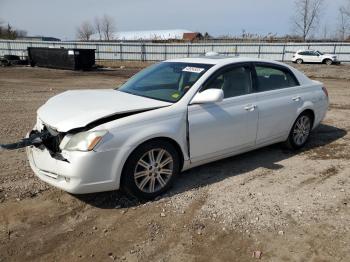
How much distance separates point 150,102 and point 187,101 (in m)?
0.44

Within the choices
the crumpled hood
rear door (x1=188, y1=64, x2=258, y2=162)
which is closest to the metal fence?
rear door (x1=188, y1=64, x2=258, y2=162)

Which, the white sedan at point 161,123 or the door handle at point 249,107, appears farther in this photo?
the door handle at point 249,107

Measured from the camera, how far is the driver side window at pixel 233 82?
4.62 metres

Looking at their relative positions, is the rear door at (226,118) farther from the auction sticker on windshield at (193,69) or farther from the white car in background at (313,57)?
the white car in background at (313,57)

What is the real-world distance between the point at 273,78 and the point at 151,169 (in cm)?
253

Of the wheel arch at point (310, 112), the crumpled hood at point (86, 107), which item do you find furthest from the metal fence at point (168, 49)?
the crumpled hood at point (86, 107)

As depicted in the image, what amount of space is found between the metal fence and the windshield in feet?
106

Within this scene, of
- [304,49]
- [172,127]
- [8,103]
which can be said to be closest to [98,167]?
[172,127]

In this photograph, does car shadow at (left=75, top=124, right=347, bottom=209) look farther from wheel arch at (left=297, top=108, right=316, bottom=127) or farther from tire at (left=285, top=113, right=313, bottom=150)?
wheel arch at (left=297, top=108, right=316, bottom=127)

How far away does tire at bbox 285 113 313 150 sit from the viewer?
5836 millimetres

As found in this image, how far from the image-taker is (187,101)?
4.28 m

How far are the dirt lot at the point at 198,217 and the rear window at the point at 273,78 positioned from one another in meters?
1.14

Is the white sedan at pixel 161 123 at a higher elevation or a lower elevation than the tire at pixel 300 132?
higher

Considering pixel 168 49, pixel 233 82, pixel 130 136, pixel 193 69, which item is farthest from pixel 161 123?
pixel 168 49
